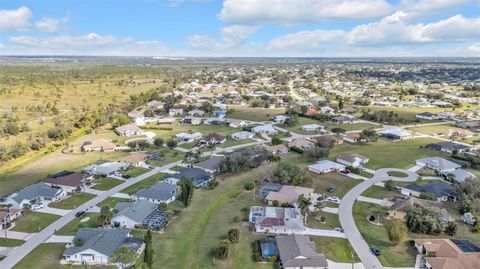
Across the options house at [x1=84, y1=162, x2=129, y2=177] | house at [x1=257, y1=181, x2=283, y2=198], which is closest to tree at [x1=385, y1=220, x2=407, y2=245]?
house at [x1=257, y1=181, x2=283, y2=198]

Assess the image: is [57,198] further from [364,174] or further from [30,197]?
[364,174]

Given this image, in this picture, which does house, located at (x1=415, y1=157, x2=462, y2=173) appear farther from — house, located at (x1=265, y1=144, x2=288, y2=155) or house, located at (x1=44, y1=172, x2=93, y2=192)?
house, located at (x1=44, y1=172, x2=93, y2=192)

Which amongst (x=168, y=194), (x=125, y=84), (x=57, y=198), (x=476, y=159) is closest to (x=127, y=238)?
(x=168, y=194)

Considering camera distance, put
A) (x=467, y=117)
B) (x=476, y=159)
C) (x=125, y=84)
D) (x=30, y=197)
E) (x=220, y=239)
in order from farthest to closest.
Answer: (x=125, y=84), (x=467, y=117), (x=476, y=159), (x=30, y=197), (x=220, y=239)

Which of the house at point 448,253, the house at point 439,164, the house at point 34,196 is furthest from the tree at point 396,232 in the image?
the house at point 34,196

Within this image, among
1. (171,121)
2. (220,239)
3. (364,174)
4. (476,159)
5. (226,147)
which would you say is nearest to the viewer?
(220,239)

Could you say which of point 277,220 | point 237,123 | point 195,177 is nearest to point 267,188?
point 277,220

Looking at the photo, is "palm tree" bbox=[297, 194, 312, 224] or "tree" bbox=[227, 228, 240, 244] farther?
"palm tree" bbox=[297, 194, 312, 224]
